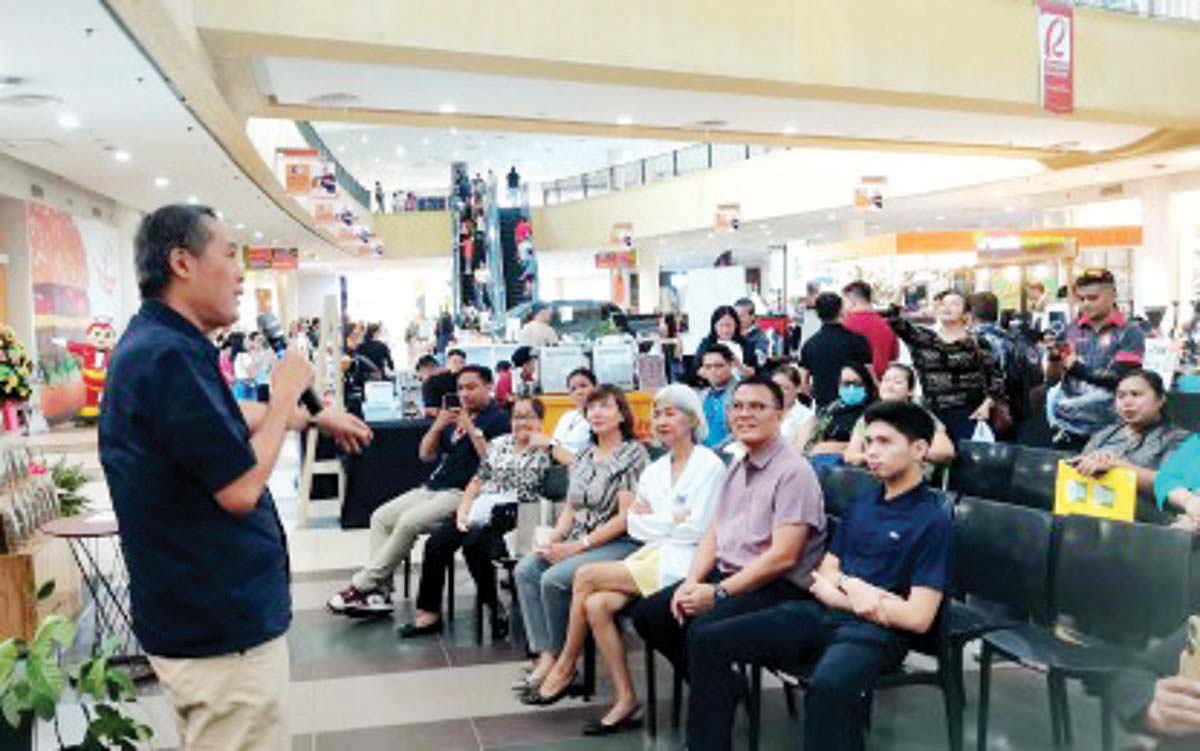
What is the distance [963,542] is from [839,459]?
1.53 metres

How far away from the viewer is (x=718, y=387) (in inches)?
275

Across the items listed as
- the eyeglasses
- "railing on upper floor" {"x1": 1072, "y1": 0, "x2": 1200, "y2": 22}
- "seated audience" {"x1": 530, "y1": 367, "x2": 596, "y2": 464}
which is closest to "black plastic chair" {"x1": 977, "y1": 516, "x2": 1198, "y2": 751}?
the eyeglasses

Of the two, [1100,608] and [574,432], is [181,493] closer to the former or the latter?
[1100,608]

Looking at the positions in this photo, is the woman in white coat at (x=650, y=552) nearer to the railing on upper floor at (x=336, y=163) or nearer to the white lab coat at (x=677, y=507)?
the white lab coat at (x=677, y=507)

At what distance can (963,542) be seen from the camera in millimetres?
4141

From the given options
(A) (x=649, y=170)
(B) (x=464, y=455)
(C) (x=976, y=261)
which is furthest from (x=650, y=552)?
(A) (x=649, y=170)

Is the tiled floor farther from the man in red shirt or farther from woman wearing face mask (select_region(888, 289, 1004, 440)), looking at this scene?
the man in red shirt

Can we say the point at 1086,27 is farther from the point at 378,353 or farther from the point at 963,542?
the point at 963,542

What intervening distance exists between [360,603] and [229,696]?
13.4 ft

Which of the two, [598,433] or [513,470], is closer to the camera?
[598,433]

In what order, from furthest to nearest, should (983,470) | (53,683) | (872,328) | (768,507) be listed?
(872,328) → (983,470) → (768,507) → (53,683)

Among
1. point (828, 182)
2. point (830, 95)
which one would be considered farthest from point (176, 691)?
point (828, 182)

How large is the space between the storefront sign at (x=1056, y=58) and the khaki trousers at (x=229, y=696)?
39.5 ft

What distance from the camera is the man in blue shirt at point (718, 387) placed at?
6.88m
